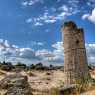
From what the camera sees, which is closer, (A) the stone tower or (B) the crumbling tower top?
(A) the stone tower

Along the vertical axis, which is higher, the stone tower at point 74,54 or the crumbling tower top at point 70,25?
the crumbling tower top at point 70,25

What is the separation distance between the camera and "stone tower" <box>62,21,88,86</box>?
48.5 ft

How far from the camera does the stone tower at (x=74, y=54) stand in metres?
14.8

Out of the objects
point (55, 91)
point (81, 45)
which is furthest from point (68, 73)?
point (55, 91)

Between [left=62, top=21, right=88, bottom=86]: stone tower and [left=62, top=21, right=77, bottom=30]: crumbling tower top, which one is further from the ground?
[left=62, top=21, right=77, bottom=30]: crumbling tower top

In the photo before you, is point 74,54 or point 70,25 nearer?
point 74,54

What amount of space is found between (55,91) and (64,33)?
6.14 m

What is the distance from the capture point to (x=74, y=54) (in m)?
14.9

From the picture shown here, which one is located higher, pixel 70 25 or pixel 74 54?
pixel 70 25

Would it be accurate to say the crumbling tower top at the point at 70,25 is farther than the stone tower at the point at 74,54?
Yes

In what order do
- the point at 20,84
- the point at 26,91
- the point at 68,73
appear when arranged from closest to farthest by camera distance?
the point at 26,91
the point at 20,84
the point at 68,73

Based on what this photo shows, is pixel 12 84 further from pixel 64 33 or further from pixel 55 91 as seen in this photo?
pixel 64 33

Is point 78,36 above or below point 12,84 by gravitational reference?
above

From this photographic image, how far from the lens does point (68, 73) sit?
14828 mm
